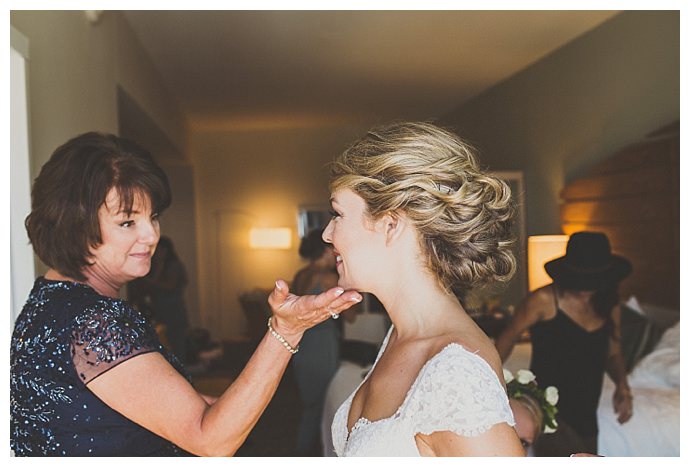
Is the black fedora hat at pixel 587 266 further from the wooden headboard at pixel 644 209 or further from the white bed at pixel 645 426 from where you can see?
the wooden headboard at pixel 644 209

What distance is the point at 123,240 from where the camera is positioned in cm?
150

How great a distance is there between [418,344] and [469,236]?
0.76 feet

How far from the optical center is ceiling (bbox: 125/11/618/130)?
427 centimetres

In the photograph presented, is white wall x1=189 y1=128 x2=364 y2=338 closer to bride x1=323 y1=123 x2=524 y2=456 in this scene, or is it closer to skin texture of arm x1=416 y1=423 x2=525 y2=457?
bride x1=323 y1=123 x2=524 y2=456

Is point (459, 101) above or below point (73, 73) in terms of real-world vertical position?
above

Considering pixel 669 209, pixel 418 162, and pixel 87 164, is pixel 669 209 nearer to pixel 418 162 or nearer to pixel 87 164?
pixel 418 162

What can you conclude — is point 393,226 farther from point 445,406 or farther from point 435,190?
point 445,406

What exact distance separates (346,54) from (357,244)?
404 centimetres

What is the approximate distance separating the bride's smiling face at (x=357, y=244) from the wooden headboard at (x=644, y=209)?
3142mm

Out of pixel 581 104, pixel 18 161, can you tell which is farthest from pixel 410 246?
pixel 581 104

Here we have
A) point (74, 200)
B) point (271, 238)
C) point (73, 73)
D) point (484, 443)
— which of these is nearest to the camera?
point (484, 443)

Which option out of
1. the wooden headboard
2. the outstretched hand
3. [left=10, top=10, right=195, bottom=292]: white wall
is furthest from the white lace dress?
the wooden headboard

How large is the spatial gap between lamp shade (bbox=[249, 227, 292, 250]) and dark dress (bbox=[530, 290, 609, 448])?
19.9ft

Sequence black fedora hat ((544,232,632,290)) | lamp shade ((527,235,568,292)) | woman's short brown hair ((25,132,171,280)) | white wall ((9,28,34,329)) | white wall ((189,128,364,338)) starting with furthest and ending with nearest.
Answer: white wall ((189,128,364,338))
lamp shade ((527,235,568,292))
black fedora hat ((544,232,632,290))
white wall ((9,28,34,329))
woman's short brown hair ((25,132,171,280))
